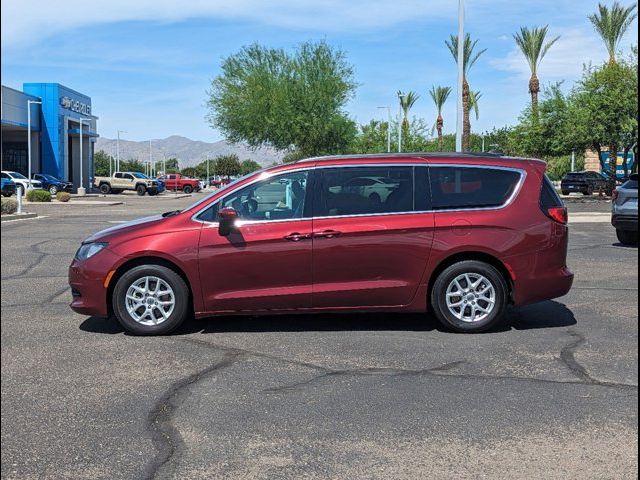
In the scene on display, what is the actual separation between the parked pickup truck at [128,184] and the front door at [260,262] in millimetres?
51686

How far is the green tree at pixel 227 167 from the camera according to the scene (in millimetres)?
126438

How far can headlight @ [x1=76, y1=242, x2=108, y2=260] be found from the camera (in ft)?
21.9

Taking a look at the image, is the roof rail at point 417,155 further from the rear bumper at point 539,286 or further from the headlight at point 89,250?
the headlight at point 89,250

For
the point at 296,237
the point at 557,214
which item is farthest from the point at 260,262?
the point at 557,214

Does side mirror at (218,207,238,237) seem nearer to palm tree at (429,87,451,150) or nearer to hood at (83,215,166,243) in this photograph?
hood at (83,215,166,243)

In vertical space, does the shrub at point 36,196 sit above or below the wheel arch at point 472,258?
above

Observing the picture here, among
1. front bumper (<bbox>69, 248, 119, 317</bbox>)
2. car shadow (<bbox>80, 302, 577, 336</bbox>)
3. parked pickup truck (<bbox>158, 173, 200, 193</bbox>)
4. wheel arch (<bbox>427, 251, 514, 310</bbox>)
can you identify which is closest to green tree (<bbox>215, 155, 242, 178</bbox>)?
parked pickup truck (<bbox>158, 173, 200, 193</bbox>)

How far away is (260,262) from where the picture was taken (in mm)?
6582

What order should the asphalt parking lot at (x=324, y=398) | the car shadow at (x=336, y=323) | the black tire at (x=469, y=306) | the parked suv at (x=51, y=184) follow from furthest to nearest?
the parked suv at (x=51, y=184) → the car shadow at (x=336, y=323) → the black tire at (x=469, y=306) → the asphalt parking lot at (x=324, y=398)

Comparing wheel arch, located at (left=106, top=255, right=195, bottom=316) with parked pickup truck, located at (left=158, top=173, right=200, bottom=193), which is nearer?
wheel arch, located at (left=106, top=255, right=195, bottom=316)

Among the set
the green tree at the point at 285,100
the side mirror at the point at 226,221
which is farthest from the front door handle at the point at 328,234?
the green tree at the point at 285,100

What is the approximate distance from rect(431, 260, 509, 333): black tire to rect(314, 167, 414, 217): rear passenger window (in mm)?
724

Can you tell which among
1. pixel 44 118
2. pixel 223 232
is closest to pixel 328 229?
pixel 223 232

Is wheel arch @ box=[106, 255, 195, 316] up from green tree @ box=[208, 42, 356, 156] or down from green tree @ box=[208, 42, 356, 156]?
down
